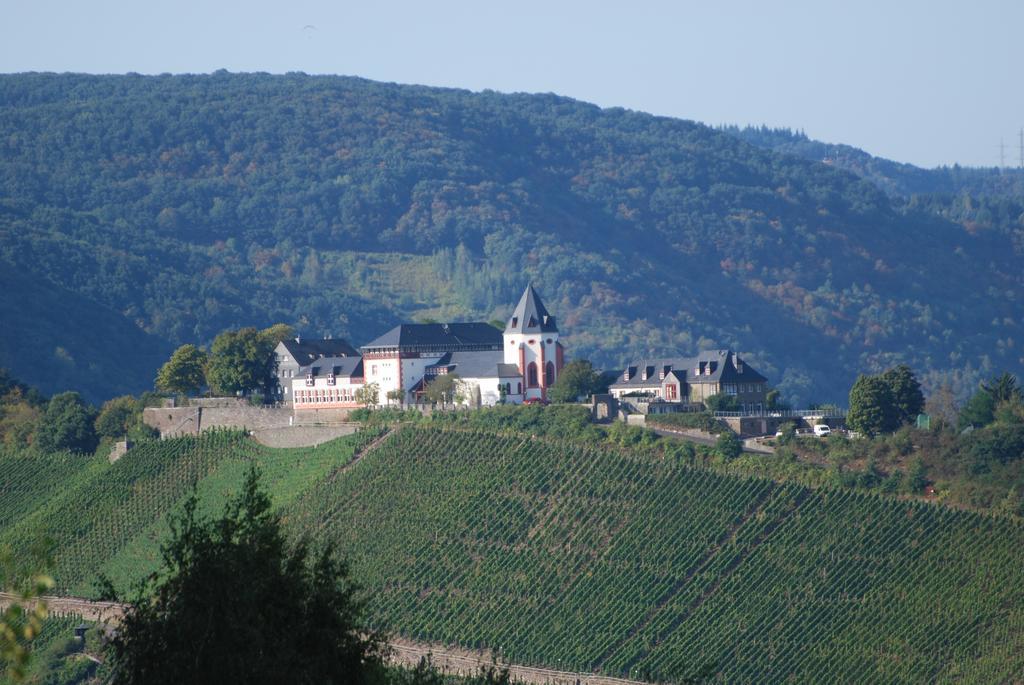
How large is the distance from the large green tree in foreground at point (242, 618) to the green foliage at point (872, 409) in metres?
42.7

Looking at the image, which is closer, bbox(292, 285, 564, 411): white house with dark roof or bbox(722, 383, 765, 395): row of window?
bbox(722, 383, 765, 395): row of window

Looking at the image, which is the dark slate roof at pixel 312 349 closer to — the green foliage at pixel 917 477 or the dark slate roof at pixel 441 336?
the dark slate roof at pixel 441 336

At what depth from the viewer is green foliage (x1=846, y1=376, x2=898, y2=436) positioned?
2694 inches

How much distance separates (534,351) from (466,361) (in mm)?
3522

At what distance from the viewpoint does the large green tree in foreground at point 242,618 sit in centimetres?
2611

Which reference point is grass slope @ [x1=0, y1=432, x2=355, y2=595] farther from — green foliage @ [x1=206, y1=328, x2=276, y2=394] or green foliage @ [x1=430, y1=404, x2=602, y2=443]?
green foliage @ [x1=206, y1=328, x2=276, y2=394]

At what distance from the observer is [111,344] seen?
148m

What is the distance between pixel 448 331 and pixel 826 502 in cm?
2836

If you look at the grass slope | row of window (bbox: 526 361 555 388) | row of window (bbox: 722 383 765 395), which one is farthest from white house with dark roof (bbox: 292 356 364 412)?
row of window (bbox: 722 383 765 395)

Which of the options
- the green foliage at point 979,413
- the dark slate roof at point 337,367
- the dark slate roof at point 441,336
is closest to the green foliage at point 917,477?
the green foliage at point 979,413

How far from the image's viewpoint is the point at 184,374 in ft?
296

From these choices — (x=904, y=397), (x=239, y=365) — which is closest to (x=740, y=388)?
(x=904, y=397)

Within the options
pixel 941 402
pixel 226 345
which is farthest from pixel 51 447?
pixel 941 402

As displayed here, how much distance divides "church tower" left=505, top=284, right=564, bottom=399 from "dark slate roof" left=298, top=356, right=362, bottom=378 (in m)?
7.39
